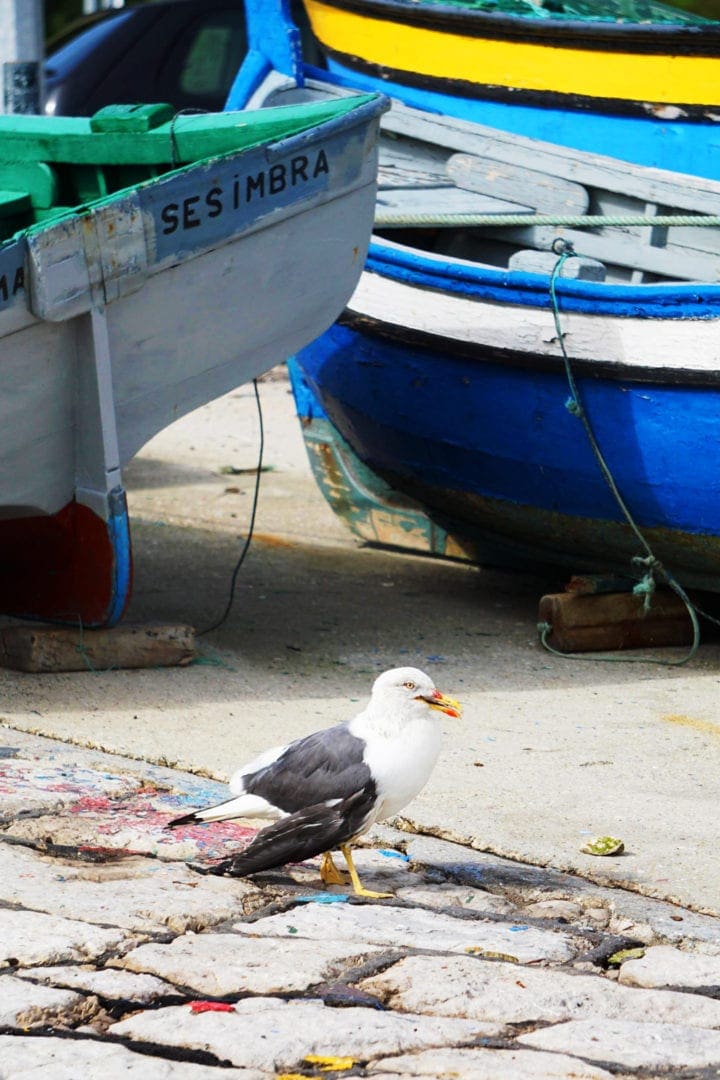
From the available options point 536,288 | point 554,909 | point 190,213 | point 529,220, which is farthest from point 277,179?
point 554,909

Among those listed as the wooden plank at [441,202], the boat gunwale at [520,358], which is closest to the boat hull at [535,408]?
the boat gunwale at [520,358]

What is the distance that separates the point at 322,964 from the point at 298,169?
3109 millimetres

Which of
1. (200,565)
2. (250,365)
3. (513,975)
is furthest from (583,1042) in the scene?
(200,565)

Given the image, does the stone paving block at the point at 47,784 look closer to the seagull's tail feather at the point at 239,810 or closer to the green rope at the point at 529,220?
the seagull's tail feather at the point at 239,810

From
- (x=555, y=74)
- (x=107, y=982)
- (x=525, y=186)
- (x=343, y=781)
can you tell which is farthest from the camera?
(x=555, y=74)

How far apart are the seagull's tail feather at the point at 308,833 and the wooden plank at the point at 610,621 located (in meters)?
2.55

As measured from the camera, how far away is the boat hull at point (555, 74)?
22.1 feet

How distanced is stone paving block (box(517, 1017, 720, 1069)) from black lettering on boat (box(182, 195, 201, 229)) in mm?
3045

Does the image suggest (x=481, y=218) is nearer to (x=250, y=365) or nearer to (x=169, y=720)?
(x=250, y=365)

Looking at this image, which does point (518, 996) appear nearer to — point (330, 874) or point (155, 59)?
point (330, 874)

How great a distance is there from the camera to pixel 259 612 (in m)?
6.24

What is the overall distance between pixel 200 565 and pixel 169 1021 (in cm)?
401

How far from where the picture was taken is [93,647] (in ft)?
17.4

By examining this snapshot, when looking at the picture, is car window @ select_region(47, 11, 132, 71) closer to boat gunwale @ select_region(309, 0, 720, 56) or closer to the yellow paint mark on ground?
boat gunwale @ select_region(309, 0, 720, 56)
